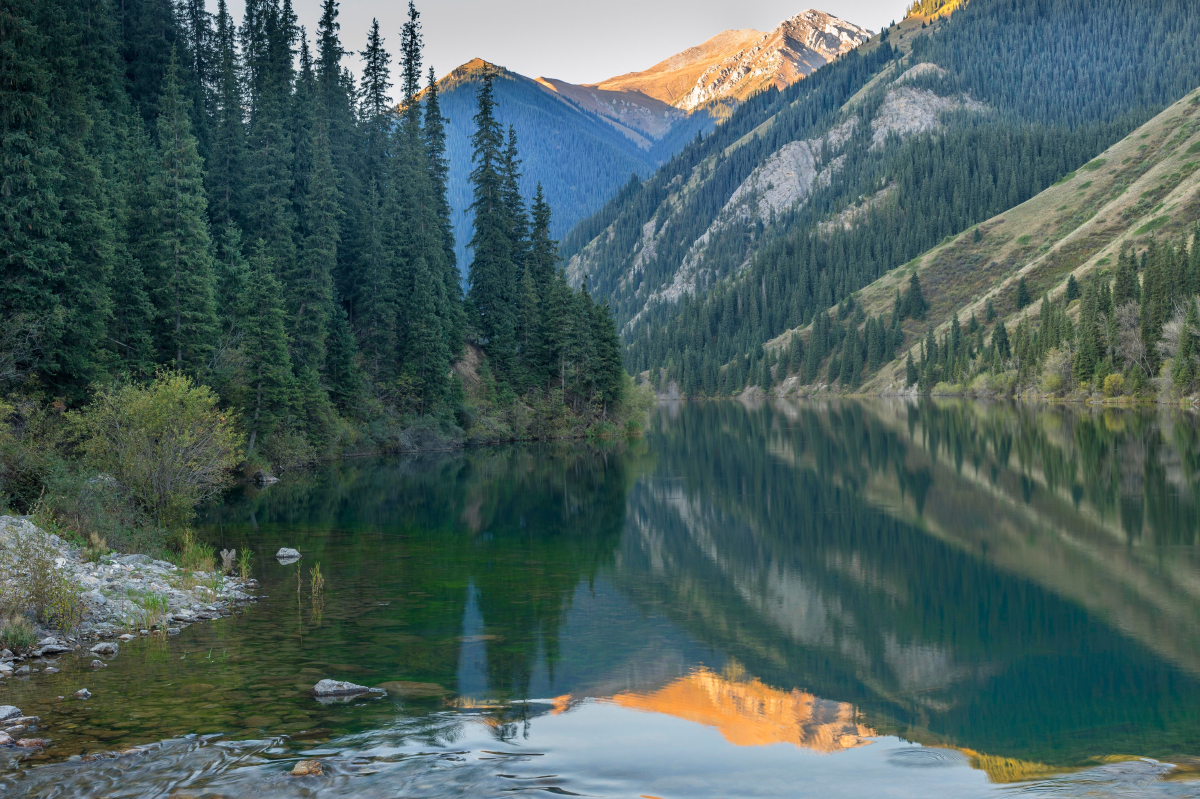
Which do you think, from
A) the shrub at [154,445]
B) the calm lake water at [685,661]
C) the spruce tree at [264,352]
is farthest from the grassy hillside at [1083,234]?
the shrub at [154,445]

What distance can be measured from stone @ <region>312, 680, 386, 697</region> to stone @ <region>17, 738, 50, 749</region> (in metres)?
3.89

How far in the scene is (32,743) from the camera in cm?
1130

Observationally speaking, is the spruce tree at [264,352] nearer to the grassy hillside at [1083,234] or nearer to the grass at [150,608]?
the grass at [150,608]

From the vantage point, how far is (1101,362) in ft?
364

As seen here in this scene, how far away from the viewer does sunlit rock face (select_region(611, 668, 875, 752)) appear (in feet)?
42.9

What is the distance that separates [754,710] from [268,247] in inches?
2054

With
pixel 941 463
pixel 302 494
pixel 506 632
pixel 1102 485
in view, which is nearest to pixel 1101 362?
pixel 941 463

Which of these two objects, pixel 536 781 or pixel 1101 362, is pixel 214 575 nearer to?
pixel 536 781

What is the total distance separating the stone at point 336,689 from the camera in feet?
46.0

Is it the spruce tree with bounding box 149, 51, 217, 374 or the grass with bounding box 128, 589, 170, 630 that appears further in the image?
the spruce tree with bounding box 149, 51, 217, 374

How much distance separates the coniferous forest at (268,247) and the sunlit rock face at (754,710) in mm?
28603

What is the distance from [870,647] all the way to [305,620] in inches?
495

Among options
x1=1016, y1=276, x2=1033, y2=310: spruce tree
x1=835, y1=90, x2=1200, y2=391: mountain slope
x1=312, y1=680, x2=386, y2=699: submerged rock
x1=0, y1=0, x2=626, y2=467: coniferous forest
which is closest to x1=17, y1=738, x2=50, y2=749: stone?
x1=312, y1=680, x2=386, y2=699: submerged rock

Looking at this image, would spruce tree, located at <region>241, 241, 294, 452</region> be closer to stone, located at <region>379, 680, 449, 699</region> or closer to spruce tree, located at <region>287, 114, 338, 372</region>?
spruce tree, located at <region>287, 114, 338, 372</region>
